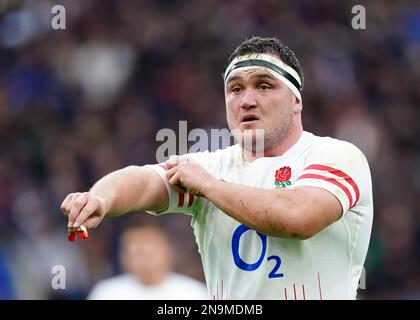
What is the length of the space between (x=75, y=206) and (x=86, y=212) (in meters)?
0.06

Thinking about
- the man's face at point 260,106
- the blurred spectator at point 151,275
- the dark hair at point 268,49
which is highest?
the dark hair at point 268,49

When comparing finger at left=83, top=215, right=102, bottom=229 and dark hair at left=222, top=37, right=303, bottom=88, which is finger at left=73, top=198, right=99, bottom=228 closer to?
finger at left=83, top=215, right=102, bottom=229

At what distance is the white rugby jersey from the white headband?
355 millimetres

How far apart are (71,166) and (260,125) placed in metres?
7.02

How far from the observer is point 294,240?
4.83 meters

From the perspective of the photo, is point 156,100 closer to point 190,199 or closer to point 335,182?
point 190,199

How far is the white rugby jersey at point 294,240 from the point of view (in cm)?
483

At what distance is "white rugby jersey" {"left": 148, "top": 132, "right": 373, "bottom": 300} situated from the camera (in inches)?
190

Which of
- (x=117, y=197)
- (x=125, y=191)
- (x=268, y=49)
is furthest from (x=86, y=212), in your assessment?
(x=268, y=49)

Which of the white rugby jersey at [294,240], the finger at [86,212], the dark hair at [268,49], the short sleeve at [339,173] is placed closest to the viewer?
the finger at [86,212]

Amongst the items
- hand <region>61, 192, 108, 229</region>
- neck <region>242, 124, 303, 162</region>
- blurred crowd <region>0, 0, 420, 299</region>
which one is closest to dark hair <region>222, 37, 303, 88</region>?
neck <region>242, 124, 303, 162</region>

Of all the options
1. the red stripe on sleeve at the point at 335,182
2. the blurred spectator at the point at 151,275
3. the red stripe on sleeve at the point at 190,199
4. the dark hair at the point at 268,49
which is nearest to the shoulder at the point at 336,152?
the red stripe on sleeve at the point at 335,182

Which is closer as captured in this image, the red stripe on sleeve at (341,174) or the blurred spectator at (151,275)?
the red stripe on sleeve at (341,174)

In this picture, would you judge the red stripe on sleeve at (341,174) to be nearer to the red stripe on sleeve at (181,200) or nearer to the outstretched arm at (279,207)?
the outstretched arm at (279,207)
